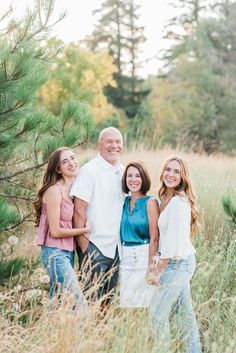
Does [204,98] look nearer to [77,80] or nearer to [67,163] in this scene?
[77,80]

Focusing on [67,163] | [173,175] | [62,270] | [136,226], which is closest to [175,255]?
Answer: [136,226]

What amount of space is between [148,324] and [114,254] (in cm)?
72

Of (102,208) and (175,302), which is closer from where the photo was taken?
(175,302)

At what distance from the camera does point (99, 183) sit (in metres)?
5.29

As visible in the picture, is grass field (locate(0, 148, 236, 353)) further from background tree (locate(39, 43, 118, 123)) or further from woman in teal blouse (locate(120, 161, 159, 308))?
background tree (locate(39, 43, 118, 123))

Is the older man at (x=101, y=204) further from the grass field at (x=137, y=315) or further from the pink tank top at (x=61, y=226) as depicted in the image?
the grass field at (x=137, y=315)

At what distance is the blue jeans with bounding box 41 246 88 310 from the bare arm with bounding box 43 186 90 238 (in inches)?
5.6

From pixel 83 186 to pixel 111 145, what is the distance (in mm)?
398

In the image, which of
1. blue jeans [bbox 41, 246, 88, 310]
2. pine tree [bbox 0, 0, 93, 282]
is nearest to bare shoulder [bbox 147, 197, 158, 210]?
blue jeans [bbox 41, 246, 88, 310]

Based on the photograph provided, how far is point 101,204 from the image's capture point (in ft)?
17.3

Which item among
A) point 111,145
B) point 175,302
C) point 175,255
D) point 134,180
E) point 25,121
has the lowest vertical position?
point 175,302

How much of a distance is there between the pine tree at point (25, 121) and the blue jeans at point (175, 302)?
5.12ft

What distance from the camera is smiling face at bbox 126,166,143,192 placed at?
5137 mm

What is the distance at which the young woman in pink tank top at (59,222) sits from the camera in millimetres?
5051
